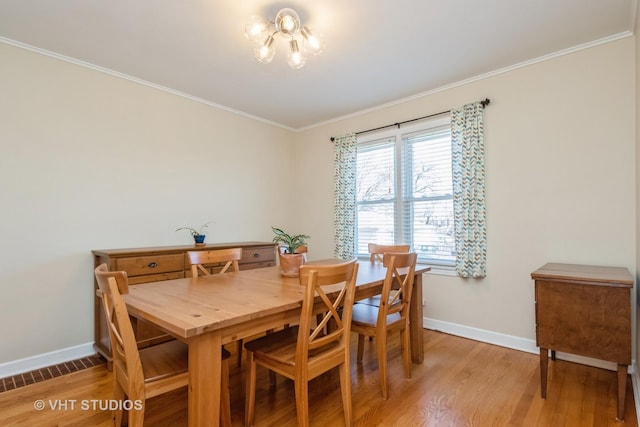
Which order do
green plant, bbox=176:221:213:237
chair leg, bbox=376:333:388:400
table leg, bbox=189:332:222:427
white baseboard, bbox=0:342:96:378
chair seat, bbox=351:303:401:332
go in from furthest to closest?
1. green plant, bbox=176:221:213:237
2. white baseboard, bbox=0:342:96:378
3. chair seat, bbox=351:303:401:332
4. chair leg, bbox=376:333:388:400
5. table leg, bbox=189:332:222:427

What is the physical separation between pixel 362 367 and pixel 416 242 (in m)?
1.60

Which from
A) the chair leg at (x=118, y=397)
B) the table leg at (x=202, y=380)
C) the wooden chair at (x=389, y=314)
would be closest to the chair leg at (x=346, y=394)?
the wooden chair at (x=389, y=314)

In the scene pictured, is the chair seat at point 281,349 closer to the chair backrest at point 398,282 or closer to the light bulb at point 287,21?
the chair backrest at point 398,282

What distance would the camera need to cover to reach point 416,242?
363cm

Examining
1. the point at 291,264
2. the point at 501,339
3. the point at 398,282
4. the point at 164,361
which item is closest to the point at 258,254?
the point at 291,264

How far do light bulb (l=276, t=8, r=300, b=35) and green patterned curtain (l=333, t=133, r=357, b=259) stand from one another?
6.82 feet

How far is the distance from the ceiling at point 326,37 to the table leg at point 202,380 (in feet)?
6.68

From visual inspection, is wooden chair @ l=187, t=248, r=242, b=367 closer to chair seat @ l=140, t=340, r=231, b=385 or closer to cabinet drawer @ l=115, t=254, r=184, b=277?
cabinet drawer @ l=115, t=254, r=184, b=277

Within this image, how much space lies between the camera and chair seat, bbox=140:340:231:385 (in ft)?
4.89

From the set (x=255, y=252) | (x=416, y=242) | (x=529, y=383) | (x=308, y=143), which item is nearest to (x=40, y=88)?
(x=255, y=252)

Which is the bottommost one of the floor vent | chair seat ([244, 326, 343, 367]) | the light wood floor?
the floor vent

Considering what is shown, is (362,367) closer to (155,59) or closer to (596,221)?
(596,221)

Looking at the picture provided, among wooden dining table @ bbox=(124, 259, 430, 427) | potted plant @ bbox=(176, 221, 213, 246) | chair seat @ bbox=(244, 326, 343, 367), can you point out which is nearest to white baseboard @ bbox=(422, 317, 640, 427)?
wooden dining table @ bbox=(124, 259, 430, 427)

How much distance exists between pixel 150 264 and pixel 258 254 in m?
1.16
